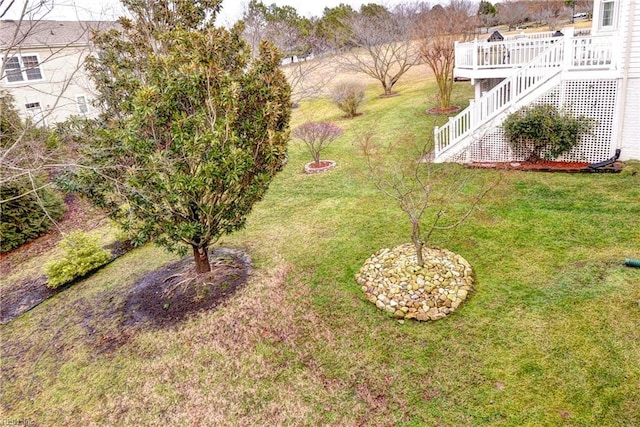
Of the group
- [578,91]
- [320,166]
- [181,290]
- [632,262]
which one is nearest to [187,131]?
[181,290]

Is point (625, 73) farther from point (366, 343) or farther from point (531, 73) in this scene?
point (366, 343)

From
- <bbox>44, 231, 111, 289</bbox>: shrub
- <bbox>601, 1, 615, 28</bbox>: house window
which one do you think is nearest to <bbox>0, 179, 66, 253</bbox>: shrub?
<bbox>44, 231, 111, 289</bbox>: shrub

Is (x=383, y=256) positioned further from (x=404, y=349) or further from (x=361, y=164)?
(x=361, y=164)

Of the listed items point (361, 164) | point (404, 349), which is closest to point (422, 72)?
point (361, 164)

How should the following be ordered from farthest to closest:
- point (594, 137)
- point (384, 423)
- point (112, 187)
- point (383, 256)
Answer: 1. point (594, 137)
2. point (383, 256)
3. point (112, 187)
4. point (384, 423)

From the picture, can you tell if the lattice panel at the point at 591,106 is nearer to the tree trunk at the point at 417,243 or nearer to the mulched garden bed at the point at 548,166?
the mulched garden bed at the point at 548,166

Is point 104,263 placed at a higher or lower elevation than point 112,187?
lower

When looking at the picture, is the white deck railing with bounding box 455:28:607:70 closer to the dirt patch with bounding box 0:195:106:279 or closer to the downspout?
the downspout
